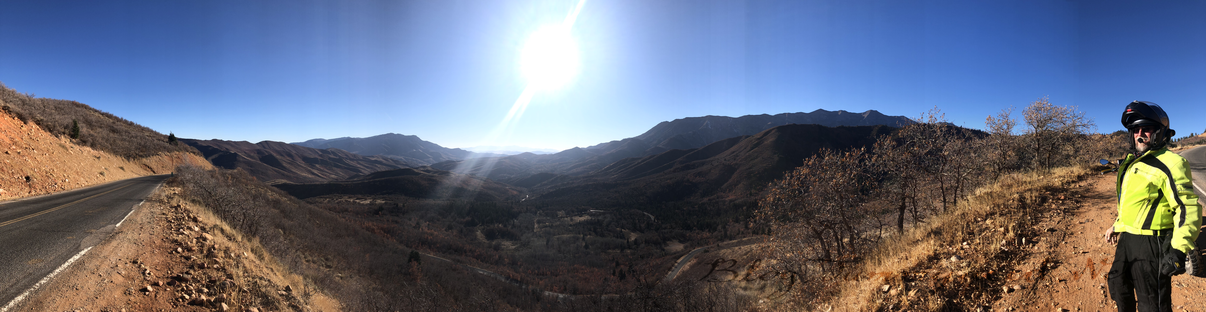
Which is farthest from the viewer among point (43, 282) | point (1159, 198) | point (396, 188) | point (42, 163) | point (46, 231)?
point (396, 188)

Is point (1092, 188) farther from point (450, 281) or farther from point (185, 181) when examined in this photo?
point (185, 181)

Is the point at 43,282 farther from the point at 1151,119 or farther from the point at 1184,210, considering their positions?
the point at 1151,119

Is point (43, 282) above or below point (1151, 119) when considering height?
below

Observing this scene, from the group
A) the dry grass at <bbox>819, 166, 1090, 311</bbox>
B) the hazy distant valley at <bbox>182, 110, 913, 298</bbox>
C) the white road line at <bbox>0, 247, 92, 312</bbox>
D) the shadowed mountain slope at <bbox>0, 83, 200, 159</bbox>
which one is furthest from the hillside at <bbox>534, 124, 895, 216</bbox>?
the shadowed mountain slope at <bbox>0, 83, 200, 159</bbox>

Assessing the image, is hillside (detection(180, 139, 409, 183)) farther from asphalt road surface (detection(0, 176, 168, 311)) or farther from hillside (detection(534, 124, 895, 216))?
asphalt road surface (detection(0, 176, 168, 311))

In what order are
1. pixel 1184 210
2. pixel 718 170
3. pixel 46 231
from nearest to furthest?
pixel 1184 210
pixel 46 231
pixel 718 170

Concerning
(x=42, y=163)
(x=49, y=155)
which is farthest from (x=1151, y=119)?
(x=49, y=155)

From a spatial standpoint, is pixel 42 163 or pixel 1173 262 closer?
pixel 1173 262
